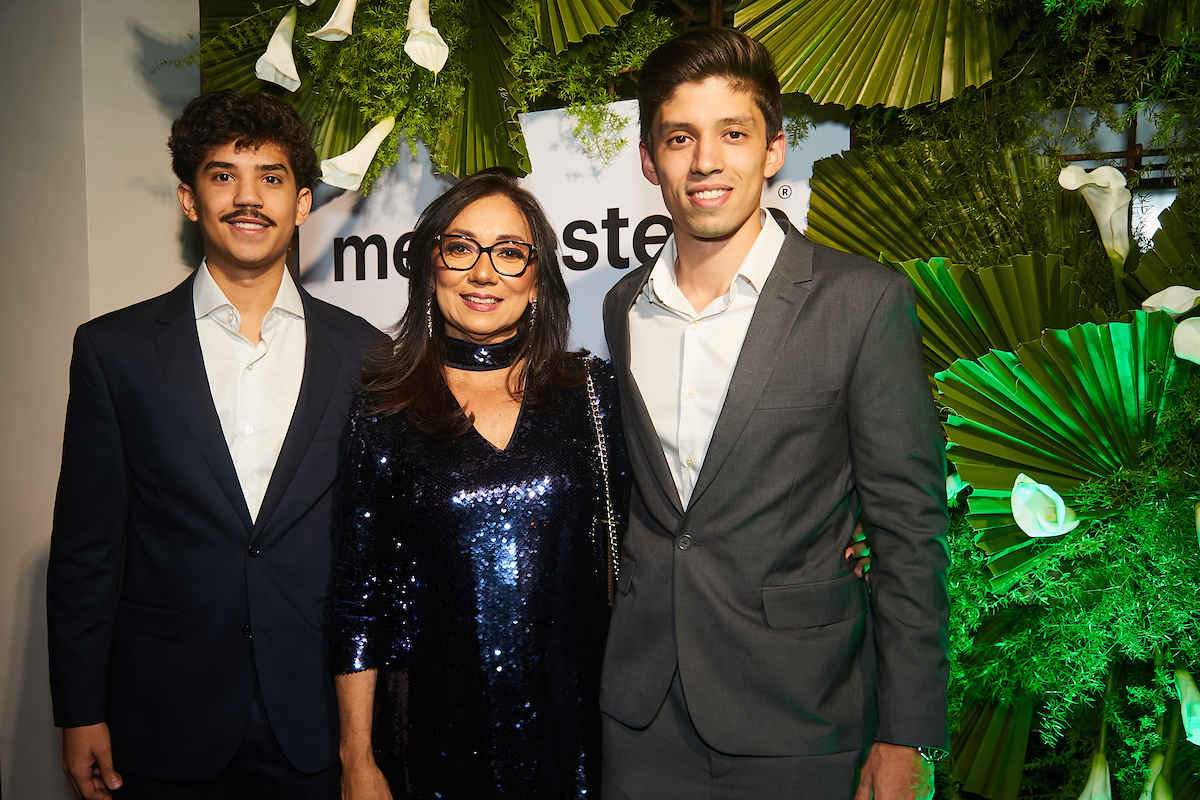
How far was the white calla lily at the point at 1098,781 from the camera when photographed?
5.86 ft

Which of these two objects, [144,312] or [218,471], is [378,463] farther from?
[144,312]

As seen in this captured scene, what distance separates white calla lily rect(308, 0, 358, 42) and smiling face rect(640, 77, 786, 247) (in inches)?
45.7

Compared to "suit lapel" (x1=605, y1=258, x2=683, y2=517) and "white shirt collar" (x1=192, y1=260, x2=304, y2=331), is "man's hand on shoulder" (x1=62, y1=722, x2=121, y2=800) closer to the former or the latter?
"white shirt collar" (x1=192, y1=260, x2=304, y2=331)

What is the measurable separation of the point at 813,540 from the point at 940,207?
1.03m

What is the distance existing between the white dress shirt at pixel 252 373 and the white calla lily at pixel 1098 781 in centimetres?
188

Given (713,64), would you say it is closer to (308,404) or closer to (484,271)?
(484,271)

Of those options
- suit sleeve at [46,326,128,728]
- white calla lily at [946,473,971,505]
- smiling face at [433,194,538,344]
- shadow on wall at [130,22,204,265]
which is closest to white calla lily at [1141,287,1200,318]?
white calla lily at [946,473,971,505]

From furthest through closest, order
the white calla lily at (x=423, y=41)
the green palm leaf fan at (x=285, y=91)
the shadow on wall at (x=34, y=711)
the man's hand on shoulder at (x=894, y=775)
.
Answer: the shadow on wall at (x=34, y=711)
the green palm leaf fan at (x=285, y=91)
the white calla lily at (x=423, y=41)
the man's hand on shoulder at (x=894, y=775)

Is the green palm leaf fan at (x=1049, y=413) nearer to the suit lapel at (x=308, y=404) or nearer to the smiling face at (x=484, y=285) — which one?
the smiling face at (x=484, y=285)

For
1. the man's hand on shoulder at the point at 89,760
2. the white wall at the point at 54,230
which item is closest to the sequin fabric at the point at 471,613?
the man's hand on shoulder at the point at 89,760

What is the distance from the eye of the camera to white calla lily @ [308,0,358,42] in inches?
95.3

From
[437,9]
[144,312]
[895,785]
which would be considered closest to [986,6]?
[437,9]

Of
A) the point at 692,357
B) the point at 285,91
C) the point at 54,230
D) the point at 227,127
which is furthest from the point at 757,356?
the point at 54,230

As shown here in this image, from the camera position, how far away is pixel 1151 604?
171 cm
